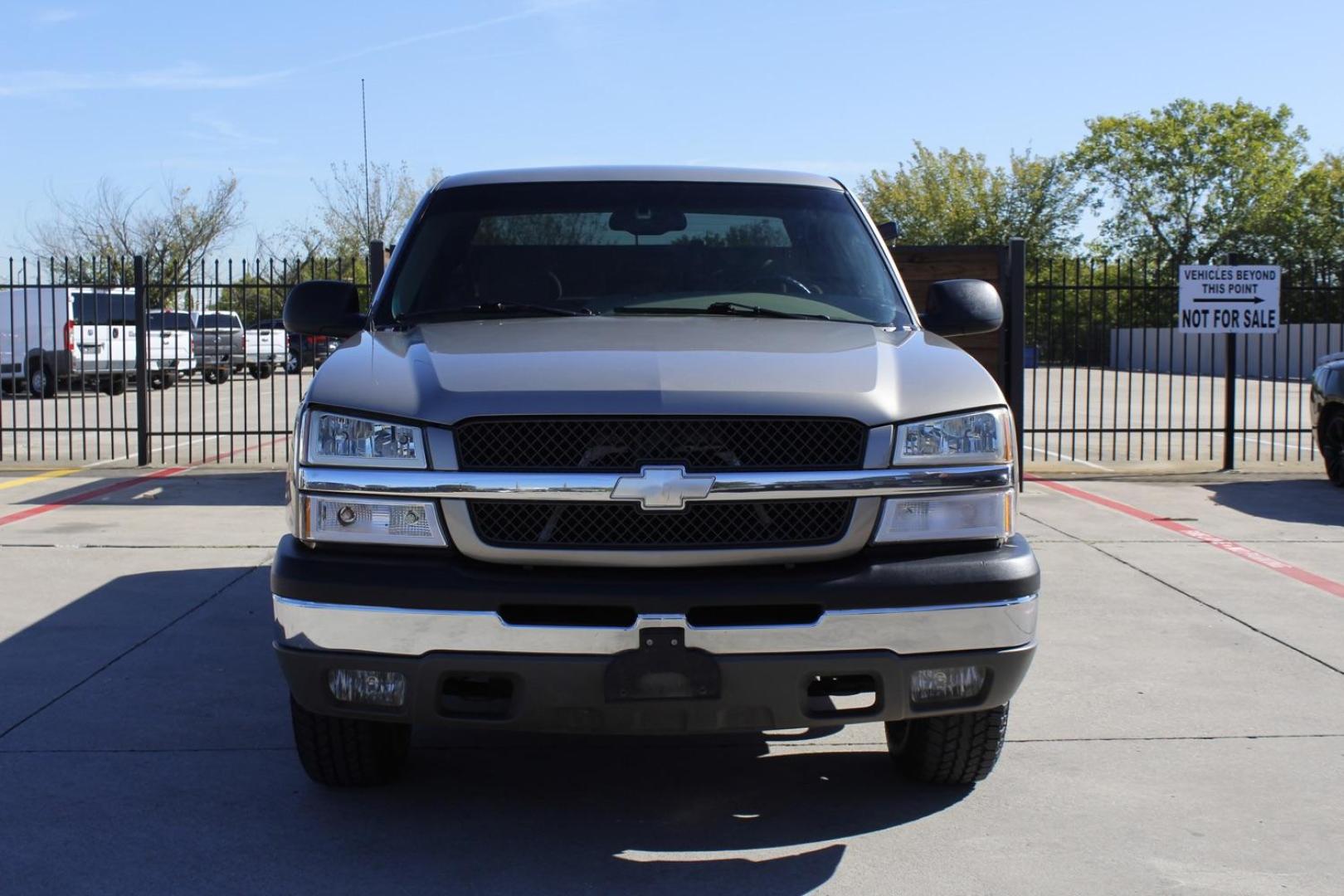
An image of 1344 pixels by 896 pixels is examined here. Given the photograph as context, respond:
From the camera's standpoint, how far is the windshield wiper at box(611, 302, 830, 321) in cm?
467

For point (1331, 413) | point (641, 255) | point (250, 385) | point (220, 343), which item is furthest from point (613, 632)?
point (250, 385)

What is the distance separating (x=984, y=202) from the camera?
198ft

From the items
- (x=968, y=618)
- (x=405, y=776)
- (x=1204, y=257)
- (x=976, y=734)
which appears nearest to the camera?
(x=968, y=618)

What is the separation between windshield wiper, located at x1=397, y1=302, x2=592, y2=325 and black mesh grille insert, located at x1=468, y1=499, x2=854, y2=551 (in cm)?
121

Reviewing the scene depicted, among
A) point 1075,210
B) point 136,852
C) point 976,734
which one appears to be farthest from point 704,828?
point 1075,210

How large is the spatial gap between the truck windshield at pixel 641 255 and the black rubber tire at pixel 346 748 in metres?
1.38

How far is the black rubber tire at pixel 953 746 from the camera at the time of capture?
4109 millimetres

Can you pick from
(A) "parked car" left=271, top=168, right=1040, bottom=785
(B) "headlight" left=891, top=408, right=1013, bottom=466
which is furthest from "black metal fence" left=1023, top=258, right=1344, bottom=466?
(A) "parked car" left=271, top=168, right=1040, bottom=785

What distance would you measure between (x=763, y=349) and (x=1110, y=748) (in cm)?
197

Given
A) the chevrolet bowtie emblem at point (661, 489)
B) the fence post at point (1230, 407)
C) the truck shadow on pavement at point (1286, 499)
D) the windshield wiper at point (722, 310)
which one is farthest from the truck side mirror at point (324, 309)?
the fence post at point (1230, 407)

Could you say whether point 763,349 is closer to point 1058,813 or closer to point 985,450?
point 985,450

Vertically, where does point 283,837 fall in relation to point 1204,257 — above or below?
below

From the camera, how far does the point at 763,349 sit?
13.1ft

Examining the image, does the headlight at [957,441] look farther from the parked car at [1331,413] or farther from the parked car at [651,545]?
the parked car at [1331,413]
